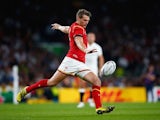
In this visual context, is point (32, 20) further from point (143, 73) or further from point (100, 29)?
point (143, 73)

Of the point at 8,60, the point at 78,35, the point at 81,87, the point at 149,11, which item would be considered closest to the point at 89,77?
the point at 78,35

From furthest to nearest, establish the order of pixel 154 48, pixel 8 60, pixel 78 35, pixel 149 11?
1. pixel 149 11
2. pixel 154 48
3. pixel 8 60
4. pixel 78 35

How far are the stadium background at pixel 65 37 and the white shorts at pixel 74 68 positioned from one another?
14.8 meters

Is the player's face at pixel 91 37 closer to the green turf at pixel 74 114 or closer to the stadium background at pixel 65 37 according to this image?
the green turf at pixel 74 114

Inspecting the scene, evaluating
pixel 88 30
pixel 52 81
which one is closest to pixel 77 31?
pixel 52 81

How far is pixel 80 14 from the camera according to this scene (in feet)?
48.3

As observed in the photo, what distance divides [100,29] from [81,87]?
1671 centimetres

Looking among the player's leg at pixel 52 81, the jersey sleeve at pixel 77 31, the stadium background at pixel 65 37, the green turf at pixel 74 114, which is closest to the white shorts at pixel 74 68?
the player's leg at pixel 52 81

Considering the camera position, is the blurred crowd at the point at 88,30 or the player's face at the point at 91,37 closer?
the player's face at the point at 91,37

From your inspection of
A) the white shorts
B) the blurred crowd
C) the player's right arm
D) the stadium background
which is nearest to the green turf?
the white shorts

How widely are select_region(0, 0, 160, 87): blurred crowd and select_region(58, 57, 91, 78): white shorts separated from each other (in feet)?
50.5

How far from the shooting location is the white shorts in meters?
14.7

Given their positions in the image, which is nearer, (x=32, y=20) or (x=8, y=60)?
(x=8, y=60)

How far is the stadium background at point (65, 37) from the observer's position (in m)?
32.6
